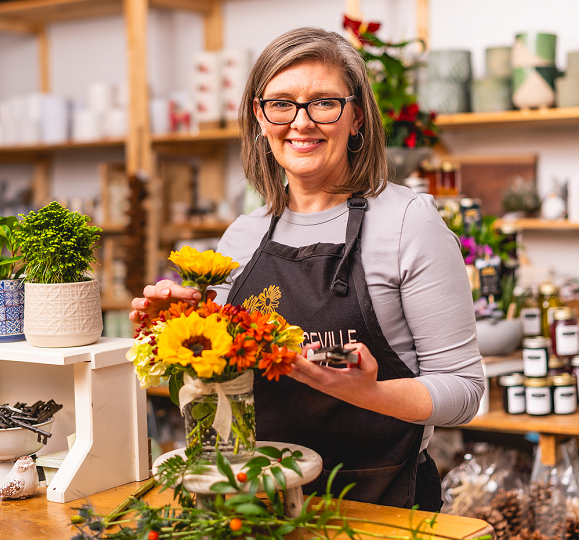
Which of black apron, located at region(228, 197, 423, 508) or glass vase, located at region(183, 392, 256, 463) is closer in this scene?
glass vase, located at region(183, 392, 256, 463)

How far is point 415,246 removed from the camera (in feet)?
4.18

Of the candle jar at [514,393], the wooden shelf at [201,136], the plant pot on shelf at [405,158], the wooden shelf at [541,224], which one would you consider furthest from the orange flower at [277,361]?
the wooden shelf at [201,136]

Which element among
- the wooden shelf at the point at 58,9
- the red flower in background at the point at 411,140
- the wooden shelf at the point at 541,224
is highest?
the wooden shelf at the point at 58,9

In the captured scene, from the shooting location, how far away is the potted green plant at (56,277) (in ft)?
4.22

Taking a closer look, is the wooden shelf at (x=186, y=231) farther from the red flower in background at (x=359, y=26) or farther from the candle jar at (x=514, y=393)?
the candle jar at (x=514, y=393)

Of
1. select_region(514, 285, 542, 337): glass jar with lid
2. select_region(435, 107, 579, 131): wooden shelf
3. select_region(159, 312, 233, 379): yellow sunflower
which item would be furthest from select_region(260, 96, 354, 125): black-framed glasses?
select_region(435, 107, 579, 131): wooden shelf

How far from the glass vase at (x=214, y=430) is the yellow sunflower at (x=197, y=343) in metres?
0.07

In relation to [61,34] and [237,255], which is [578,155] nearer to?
[237,255]

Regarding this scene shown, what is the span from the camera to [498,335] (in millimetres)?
2279

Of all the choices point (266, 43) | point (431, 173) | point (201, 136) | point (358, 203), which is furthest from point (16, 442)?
point (266, 43)

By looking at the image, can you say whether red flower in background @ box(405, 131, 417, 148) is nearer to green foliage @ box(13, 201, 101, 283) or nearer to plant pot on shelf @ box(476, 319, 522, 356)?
plant pot on shelf @ box(476, 319, 522, 356)

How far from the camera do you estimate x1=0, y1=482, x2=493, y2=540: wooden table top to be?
1.06m

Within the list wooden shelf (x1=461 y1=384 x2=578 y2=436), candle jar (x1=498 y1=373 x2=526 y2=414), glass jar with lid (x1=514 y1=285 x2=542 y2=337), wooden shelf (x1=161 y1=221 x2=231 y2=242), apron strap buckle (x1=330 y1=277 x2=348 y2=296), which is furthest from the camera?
wooden shelf (x1=161 y1=221 x2=231 y2=242)

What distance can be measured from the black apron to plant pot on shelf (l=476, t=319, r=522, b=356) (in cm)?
99
